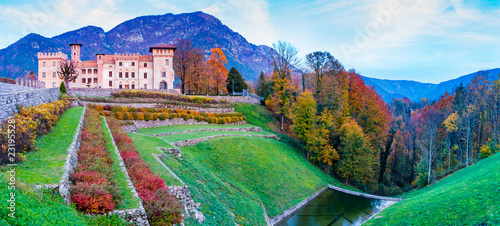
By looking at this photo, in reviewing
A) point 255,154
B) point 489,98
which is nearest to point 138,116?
point 255,154

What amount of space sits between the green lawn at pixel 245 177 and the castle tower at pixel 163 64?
29970 millimetres

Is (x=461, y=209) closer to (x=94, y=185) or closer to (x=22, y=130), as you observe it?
(x=94, y=185)

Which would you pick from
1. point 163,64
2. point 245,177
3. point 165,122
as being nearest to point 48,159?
point 245,177

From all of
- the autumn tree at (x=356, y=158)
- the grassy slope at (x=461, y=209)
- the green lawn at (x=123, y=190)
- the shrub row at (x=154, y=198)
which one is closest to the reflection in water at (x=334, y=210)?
the autumn tree at (x=356, y=158)

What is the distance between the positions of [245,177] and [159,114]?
50.0 ft

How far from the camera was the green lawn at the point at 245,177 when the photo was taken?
1509 centimetres

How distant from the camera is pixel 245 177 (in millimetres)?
23156

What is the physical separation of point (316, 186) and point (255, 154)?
26.0 ft

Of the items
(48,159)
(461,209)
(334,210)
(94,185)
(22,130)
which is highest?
(22,130)

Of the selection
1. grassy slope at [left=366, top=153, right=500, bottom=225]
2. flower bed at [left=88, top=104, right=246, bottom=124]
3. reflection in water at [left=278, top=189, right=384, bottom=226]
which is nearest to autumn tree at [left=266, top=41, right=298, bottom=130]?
flower bed at [left=88, top=104, right=246, bottom=124]

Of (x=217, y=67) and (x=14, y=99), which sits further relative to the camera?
(x=217, y=67)

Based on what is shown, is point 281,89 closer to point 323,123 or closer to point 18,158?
point 323,123

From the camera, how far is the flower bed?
28906mm

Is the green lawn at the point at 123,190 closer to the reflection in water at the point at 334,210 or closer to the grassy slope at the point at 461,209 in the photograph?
the grassy slope at the point at 461,209
